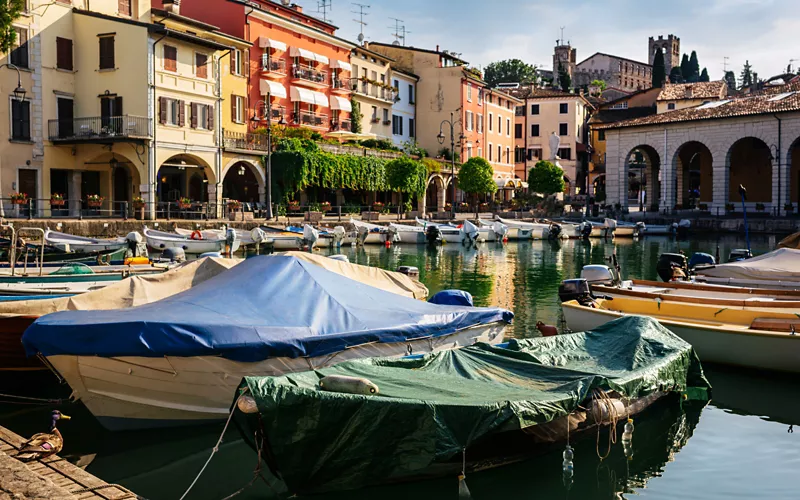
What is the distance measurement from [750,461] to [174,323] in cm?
729

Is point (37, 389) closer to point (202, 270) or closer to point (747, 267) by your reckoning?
point (202, 270)

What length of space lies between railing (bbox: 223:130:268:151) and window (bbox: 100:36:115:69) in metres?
7.96

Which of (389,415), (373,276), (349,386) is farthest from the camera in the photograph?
(373,276)

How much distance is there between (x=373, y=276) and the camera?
1525 centimetres

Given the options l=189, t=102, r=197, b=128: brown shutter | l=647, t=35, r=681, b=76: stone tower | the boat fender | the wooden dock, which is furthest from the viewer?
l=647, t=35, r=681, b=76: stone tower

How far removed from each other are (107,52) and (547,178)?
39787 millimetres

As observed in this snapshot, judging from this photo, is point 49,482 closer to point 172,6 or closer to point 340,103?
point 172,6

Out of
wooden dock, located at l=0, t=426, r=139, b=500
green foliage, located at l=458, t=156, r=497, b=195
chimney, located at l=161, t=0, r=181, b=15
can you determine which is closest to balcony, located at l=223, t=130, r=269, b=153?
chimney, located at l=161, t=0, r=181, b=15

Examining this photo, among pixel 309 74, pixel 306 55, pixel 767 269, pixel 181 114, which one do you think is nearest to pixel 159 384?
pixel 767 269

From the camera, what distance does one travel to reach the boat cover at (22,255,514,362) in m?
9.88

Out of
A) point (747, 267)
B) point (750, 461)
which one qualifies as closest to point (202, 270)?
point (750, 461)

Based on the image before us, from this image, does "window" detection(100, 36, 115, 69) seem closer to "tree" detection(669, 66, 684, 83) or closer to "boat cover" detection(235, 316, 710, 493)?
"boat cover" detection(235, 316, 710, 493)

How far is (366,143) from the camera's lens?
6144 centimetres

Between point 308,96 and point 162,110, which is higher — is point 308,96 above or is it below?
above
